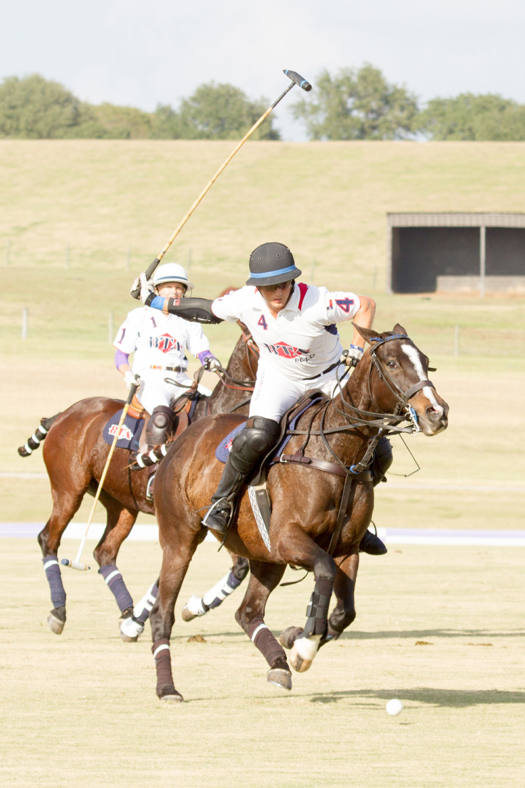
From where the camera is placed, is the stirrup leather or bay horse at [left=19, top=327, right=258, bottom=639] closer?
the stirrup leather

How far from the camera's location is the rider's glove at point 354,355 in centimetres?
629

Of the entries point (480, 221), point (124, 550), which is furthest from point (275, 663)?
point (480, 221)

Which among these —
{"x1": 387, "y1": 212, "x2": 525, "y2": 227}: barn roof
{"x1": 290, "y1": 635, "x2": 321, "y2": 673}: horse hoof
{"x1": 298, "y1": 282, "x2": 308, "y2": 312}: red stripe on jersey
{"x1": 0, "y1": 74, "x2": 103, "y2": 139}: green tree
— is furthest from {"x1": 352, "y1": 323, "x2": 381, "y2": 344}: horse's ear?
{"x1": 0, "y1": 74, "x2": 103, "y2": 139}: green tree

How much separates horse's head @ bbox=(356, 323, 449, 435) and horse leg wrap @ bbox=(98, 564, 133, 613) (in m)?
3.71

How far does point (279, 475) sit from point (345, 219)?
46702 mm

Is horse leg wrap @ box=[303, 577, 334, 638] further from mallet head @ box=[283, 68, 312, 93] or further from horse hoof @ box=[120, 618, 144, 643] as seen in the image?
mallet head @ box=[283, 68, 312, 93]

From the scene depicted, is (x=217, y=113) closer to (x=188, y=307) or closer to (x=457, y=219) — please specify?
(x=457, y=219)

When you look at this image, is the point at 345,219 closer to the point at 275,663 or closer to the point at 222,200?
the point at 222,200

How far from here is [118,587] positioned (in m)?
9.06

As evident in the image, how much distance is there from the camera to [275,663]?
20.9 ft

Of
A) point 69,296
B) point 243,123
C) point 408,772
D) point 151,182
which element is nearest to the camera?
point 408,772

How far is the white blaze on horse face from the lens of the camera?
554 cm

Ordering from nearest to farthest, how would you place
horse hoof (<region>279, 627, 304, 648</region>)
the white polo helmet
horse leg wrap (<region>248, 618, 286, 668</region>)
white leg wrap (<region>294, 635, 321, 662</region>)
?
white leg wrap (<region>294, 635, 321, 662</region>), horse leg wrap (<region>248, 618, 286, 668</region>), horse hoof (<region>279, 627, 304, 648</region>), the white polo helmet

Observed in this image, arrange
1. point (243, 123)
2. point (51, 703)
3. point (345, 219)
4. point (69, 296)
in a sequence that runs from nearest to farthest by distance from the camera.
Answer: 1. point (51, 703)
2. point (69, 296)
3. point (345, 219)
4. point (243, 123)
